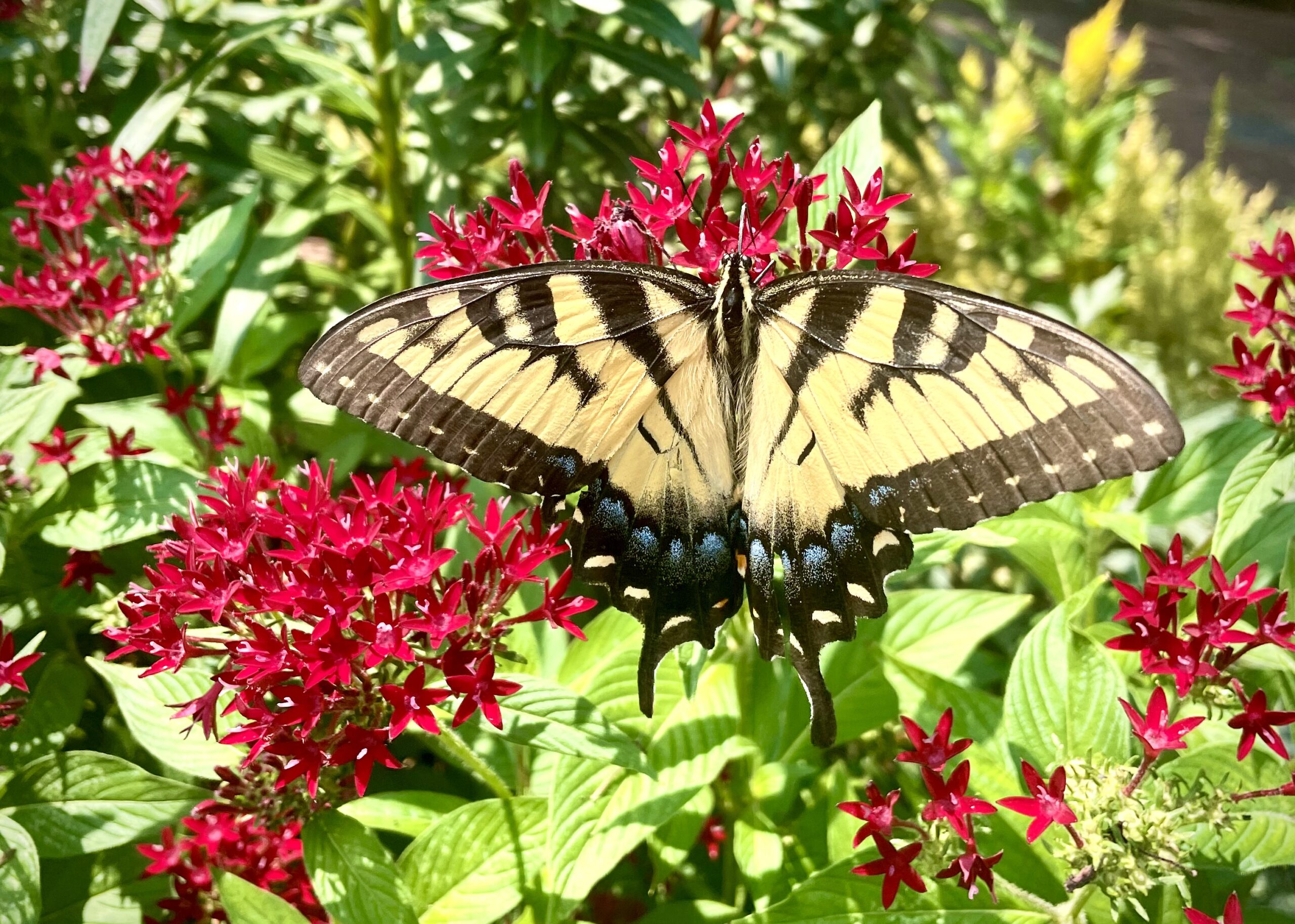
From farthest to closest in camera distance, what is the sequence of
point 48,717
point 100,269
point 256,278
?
point 256,278 < point 100,269 < point 48,717

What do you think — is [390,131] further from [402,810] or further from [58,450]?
[402,810]

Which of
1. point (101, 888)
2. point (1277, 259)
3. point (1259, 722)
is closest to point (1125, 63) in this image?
point (1277, 259)

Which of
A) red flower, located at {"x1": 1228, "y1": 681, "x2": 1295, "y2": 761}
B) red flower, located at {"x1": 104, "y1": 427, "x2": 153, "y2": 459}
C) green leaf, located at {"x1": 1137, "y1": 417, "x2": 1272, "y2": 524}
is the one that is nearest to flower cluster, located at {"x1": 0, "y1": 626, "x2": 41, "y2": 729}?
red flower, located at {"x1": 104, "y1": 427, "x2": 153, "y2": 459}

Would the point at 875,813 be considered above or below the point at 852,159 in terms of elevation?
below

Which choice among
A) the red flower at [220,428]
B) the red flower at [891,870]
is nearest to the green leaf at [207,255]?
the red flower at [220,428]

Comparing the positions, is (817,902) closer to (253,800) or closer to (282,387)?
(253,800)

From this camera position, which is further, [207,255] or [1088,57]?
[1088,57]
